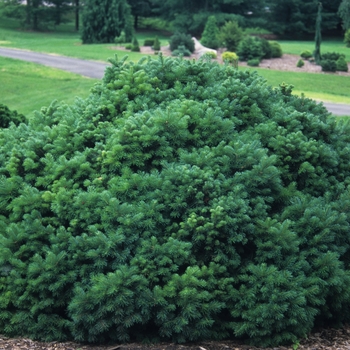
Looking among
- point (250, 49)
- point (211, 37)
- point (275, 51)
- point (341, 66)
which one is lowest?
point (341, 66)

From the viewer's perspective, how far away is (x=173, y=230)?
4332mm

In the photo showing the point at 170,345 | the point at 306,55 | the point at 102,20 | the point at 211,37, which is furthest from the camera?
the point at 102,20

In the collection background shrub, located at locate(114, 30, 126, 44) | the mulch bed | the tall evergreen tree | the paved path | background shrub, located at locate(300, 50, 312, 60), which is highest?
the tall evergreen tree

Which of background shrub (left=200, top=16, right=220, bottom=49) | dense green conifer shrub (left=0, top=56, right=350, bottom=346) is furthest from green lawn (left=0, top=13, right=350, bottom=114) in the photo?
dense green conifer shrub (left=0, top=56, right=350, bottom=346)

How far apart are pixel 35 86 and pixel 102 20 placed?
2571cm

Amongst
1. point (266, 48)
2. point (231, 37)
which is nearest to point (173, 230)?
point (266, 48)

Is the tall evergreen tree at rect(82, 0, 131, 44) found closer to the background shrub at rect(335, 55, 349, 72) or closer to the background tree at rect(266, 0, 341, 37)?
the background tree at rect(266, 0, 341, 37)

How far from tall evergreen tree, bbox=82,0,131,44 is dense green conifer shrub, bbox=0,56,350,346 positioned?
38.6m

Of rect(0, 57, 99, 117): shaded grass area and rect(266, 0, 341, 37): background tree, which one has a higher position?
rect(266, 0, 341, 37): background tree

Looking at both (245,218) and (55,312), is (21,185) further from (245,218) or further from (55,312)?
(245,218)

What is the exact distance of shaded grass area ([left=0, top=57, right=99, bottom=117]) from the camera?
603 inches

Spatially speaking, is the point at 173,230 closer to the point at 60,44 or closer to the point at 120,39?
the point at 120,39

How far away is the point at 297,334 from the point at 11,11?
177ft

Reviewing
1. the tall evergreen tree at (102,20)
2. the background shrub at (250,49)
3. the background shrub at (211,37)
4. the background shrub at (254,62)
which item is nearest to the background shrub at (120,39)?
the tall evergreen tree at (102,20)
